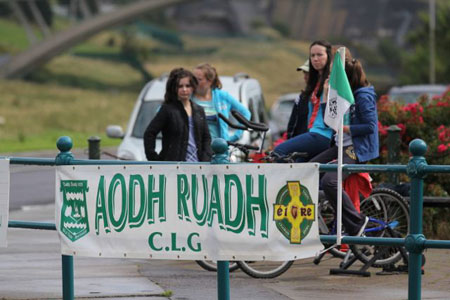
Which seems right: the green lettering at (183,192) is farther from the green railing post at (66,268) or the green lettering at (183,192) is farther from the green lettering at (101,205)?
the green railing post at (66,268)

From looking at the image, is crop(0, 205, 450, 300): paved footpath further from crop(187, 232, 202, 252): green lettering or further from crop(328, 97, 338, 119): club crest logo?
crop(328, 97, 338, 119): club crest logo

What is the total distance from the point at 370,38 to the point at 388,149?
318 feet

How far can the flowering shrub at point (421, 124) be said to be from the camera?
11.9 meters

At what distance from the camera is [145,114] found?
15406 mm

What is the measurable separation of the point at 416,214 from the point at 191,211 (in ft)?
4.46

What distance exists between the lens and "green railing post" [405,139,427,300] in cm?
668

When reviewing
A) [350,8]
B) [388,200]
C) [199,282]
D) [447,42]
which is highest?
[350,8]

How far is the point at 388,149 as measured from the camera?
1177cm

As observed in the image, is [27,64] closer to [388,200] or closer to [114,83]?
[114,83]

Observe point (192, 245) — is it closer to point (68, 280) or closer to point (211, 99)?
point (68, 280)

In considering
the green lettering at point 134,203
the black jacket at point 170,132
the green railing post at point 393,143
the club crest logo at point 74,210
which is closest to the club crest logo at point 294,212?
the green lettering at point 134,203

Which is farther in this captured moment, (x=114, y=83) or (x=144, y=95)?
(x=114, y=83)

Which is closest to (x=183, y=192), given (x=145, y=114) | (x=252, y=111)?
(x=145, y=114)

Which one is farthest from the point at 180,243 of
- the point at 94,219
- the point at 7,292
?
the point at 7,292
